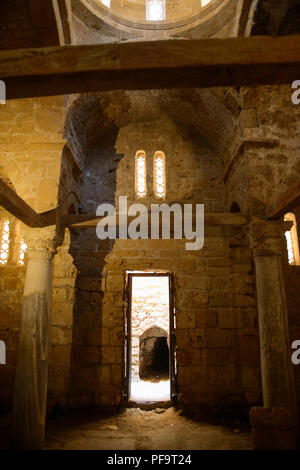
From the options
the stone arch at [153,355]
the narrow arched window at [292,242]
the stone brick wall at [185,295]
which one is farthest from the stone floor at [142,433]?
the stone arch at [153,355]

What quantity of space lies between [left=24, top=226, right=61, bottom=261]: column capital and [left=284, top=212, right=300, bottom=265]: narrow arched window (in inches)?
172

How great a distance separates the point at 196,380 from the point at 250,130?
195 inches

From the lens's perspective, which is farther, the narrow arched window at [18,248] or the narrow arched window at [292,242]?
the narrow arched window at [18,248]

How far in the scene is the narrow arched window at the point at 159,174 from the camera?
23.6ft

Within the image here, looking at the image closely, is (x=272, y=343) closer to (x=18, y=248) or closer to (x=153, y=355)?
(x=18, y=248)

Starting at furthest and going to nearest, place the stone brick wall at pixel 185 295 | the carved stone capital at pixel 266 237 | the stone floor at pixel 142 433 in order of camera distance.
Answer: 1. the stone brick wall at pixel 185 295
2. the carved stone capital at pixel 266 237
3. the stone floor at pixel 142 433

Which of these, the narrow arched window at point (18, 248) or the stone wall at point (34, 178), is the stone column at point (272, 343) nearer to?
the stone wall at point (34, 178)

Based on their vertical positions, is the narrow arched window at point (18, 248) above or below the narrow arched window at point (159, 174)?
below

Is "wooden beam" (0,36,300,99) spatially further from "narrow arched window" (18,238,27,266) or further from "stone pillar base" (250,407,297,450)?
"narrow arched window" (18,238,27,266)

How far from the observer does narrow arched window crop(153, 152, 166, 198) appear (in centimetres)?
721

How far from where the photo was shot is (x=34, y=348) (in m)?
4.23

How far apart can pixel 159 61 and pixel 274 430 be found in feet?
14.4

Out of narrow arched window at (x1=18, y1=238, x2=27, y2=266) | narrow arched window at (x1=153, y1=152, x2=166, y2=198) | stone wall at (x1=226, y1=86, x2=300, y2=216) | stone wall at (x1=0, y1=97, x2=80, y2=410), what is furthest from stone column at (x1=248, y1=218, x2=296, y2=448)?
narrow arched window at (x1=18, y1=238, x2=27, y2=266)

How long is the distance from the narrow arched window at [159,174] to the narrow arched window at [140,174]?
246mm
